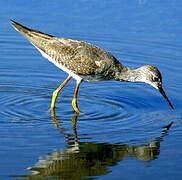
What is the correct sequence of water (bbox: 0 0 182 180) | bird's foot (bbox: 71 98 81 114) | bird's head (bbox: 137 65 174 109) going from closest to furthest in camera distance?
water (bbox: 0 0 182 180) → bird's foot (bbox: 71 98 81 114) → bird's head (bbox: 137 65 174 109)

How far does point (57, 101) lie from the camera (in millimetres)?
12422

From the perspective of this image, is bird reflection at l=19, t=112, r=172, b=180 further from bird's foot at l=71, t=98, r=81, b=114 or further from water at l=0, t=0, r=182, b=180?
bird's foot at l=71, t=98, r=81, b=114

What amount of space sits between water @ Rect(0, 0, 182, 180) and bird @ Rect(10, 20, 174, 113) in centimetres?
39

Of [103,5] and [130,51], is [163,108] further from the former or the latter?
[103,5]

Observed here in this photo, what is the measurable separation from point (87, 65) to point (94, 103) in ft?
2.42

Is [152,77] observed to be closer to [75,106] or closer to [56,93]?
[75,106]

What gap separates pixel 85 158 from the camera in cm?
947

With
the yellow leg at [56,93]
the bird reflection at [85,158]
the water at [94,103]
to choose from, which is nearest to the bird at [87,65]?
the yellow leg at [56,93]

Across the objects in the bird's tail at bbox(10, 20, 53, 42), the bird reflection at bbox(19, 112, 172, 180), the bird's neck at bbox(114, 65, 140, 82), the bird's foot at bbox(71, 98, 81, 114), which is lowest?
the bird reflection at bbox(19, 112, 172, 180)

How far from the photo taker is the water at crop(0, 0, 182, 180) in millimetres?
9188

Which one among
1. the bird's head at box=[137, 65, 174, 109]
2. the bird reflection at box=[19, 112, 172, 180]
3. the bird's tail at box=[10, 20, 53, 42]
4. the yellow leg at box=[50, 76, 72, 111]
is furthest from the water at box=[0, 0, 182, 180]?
the bird's tail at box=[10, 20, 53, 42]

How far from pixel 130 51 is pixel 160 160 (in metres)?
5.49

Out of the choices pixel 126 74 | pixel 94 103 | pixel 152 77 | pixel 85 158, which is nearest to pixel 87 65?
pixel 94 103

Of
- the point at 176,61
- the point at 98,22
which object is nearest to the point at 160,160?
the point at 176,61
